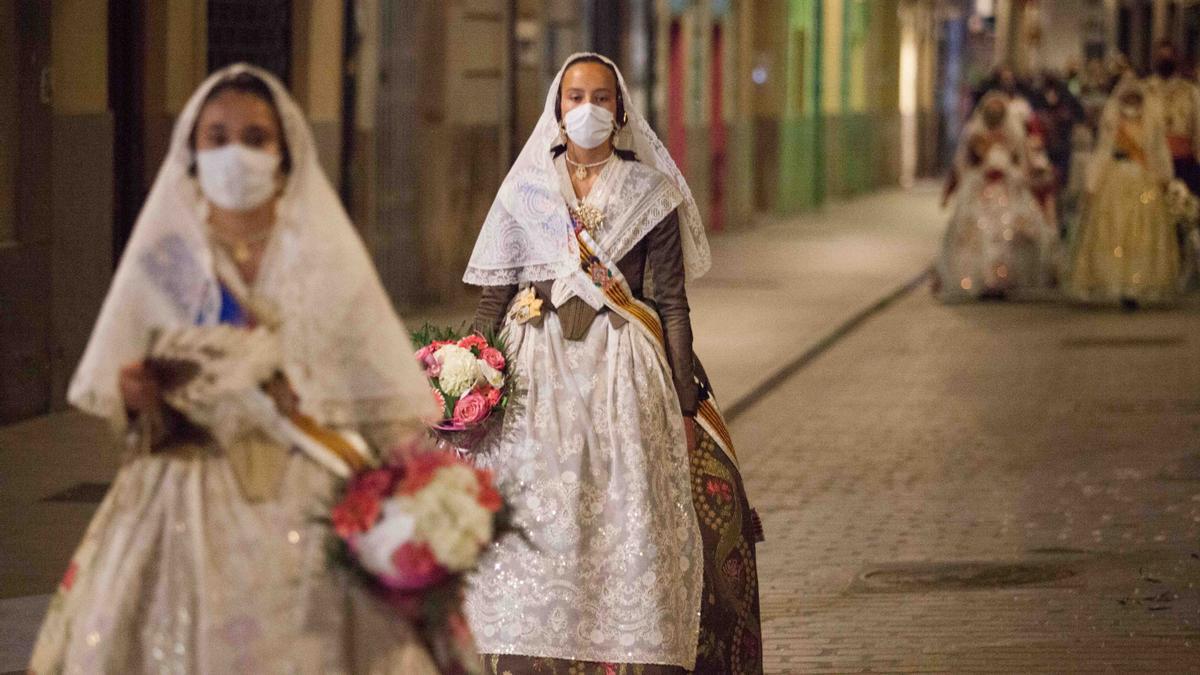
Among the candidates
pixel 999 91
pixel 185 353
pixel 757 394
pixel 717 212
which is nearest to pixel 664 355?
pixel 185 353

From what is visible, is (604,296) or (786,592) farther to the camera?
(786,592)

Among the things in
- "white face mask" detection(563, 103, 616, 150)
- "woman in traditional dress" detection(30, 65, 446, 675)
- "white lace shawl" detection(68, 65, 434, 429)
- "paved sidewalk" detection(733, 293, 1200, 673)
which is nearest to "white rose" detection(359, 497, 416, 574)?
"woman in traditional dress" detection(30, 65, 446, 675)

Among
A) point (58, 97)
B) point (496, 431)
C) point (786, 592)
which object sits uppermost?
point (58, 97)

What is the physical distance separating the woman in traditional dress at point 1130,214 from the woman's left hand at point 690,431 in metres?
14.7

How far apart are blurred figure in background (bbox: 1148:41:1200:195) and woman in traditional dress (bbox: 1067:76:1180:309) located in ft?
1.28

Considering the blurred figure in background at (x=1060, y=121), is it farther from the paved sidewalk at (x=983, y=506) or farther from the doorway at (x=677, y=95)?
the paved sidewalk at (x=983, y=506)

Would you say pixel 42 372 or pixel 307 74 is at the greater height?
pixel 307 74

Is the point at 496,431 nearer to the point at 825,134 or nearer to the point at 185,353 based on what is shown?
the point at 185,353

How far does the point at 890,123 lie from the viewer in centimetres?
4928

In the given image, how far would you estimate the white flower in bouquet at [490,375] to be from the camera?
6.74 metres

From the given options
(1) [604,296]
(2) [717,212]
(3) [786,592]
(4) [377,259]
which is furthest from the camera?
(2) [717,212]

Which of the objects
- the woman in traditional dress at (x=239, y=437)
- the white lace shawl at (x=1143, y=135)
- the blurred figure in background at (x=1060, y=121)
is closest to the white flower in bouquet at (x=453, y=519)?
the woman in traditional dress at (x=239, y=437)

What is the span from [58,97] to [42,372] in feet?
5.27

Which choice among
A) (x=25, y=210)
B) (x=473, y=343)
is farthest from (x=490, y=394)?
(x=25, y=210)
